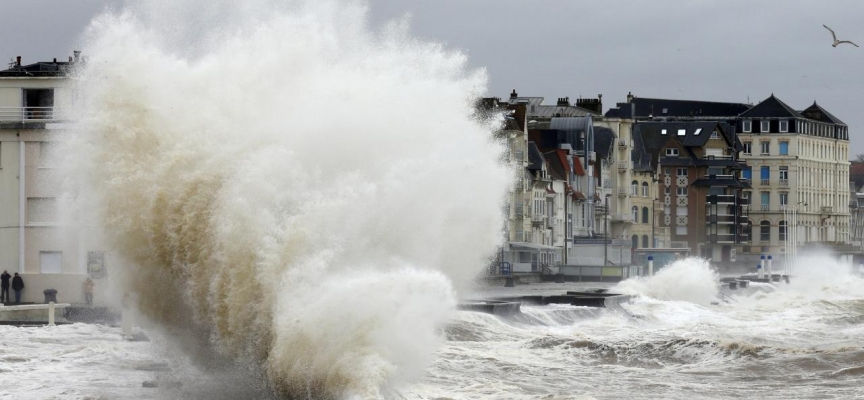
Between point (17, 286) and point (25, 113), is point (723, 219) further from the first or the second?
point (17, 286)

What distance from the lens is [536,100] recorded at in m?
118

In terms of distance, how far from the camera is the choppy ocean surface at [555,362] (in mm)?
25312

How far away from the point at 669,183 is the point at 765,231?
27.1 meters

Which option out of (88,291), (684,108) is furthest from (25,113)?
(684,108)

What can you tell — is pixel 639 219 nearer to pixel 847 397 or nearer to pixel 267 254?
pixel 847 397

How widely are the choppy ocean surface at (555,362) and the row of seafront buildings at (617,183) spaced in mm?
2518

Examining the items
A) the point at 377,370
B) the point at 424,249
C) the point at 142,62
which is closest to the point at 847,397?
the point at 424,249

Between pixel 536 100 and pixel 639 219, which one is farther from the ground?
pixel 536 100

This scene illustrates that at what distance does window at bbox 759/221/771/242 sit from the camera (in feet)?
519

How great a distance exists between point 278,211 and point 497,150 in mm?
5980

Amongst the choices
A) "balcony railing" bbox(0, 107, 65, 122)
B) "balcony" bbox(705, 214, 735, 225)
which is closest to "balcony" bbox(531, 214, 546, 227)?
"balcony railing" bbox(0, 107, 65, 122)

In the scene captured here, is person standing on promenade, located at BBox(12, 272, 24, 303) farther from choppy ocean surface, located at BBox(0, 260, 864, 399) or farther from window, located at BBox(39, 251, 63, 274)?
choppy ocean surface, located at BBox(0, 260, 864, 399)

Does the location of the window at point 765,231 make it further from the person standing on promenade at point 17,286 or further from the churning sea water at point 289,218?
the churning sea water at point 289,218

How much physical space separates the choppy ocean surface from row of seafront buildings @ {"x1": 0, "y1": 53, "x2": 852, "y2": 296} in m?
2.52
